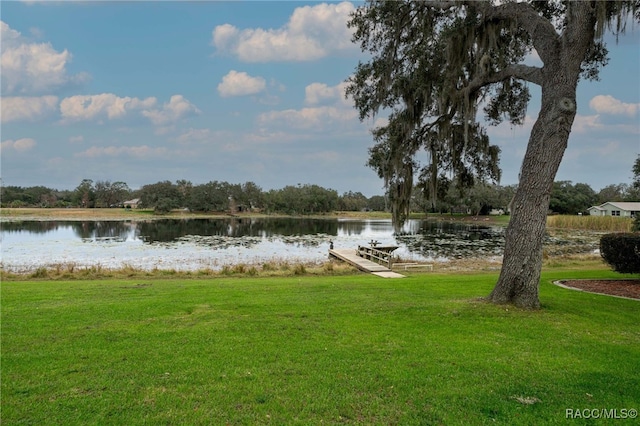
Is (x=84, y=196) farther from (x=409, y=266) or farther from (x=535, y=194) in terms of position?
(x=535, y=194)

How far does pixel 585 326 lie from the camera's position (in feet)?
17.5

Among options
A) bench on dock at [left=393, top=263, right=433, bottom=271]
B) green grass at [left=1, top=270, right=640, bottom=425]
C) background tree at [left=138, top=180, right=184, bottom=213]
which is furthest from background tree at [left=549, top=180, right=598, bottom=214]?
background tree at [left=138, top=180, right=184, bottom=213]

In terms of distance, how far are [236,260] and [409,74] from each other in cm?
1427

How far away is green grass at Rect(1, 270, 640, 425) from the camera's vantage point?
9.90 ft

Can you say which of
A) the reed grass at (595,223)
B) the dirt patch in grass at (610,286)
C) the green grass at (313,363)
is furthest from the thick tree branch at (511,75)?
the reed grass at (595,223)

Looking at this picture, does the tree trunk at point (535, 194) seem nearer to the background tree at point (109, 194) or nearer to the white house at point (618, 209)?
the white house at point (618, 209)

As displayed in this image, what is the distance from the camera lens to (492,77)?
7.05 m

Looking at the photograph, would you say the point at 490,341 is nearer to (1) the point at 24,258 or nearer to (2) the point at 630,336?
(2) the point at 630,336

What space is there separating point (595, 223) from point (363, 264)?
40.6 meters

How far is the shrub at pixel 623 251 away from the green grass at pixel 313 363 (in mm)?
4758

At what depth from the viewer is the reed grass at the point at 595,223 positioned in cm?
4290

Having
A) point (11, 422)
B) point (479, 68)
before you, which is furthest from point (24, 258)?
point (479, 68)

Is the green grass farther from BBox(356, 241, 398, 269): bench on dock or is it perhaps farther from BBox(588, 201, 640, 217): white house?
BBox(588, 201, 640, 217): white house

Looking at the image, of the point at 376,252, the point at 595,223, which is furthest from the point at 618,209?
the point at 376,252
